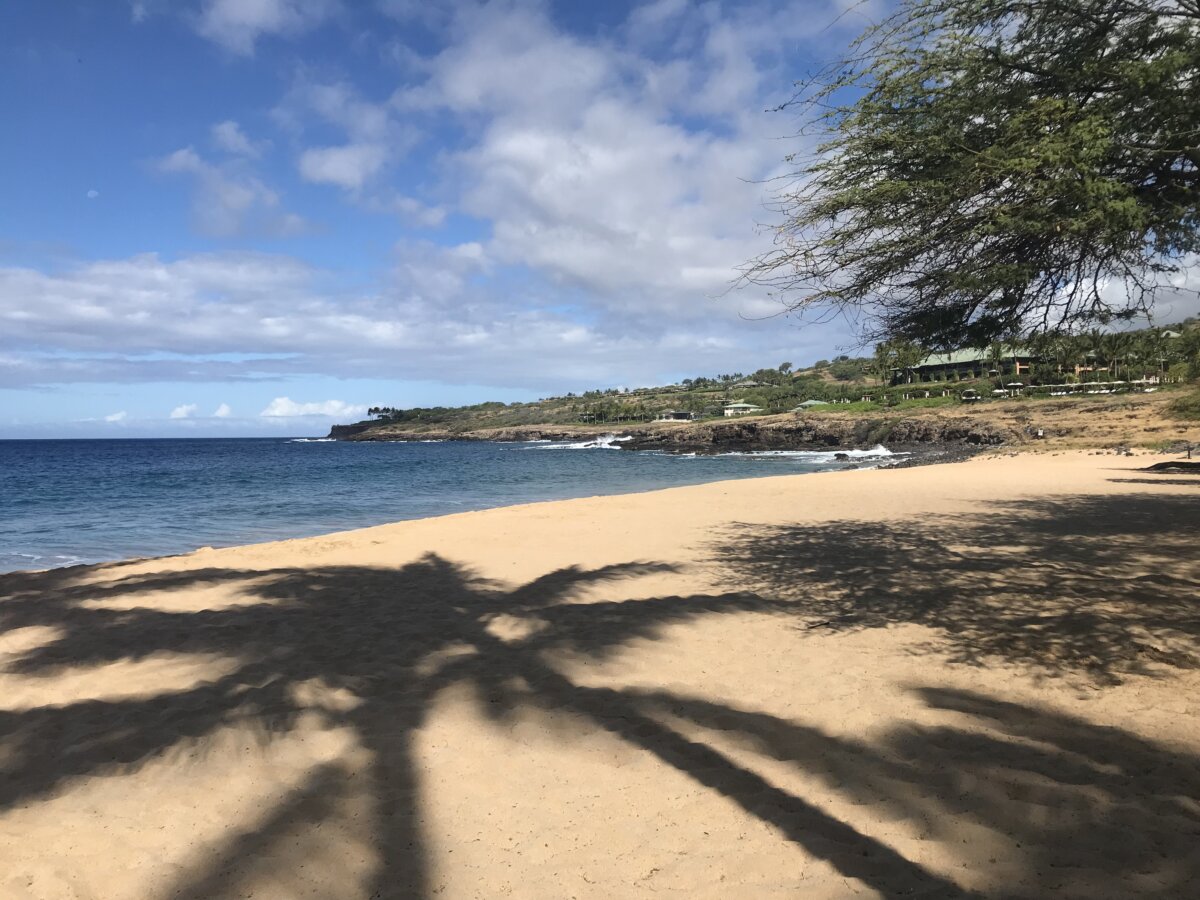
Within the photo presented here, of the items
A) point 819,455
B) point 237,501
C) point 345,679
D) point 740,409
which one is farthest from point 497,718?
point 740,409

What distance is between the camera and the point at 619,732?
431 centimetres

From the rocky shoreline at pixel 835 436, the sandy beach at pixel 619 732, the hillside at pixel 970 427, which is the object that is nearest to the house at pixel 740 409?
the rocky shoreline at pixel 835 436

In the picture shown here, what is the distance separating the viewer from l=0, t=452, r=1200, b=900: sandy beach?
3002 millimetres

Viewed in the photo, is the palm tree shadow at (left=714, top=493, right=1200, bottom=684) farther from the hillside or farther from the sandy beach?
the hillside

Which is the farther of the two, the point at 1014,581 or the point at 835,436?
the point at 835,436

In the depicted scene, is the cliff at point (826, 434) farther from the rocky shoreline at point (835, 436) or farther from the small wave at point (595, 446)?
the small wave at point (595, 446)

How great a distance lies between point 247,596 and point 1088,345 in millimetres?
9802

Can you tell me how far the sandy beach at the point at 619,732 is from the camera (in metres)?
3.00

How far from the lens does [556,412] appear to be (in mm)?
165000

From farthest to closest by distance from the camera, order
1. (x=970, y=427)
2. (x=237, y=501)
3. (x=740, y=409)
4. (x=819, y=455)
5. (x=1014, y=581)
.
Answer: (x=740, y=409) < (x=819, y=455) < (x=970, y=427) < (x=237, y=501) < (x=1014, y=581)

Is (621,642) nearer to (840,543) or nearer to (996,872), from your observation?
(996,872)

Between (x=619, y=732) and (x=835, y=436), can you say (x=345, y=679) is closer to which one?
(x=619, y=732)

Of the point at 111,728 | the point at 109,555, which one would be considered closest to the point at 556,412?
the point at 109,555

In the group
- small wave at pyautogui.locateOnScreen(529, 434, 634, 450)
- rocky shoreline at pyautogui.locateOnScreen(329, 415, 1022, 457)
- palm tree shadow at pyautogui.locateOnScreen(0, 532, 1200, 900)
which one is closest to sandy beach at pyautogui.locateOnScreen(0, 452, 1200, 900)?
palm tree shadow at pyautogui.locateOnScreen(0, 532, 1200, 900)
